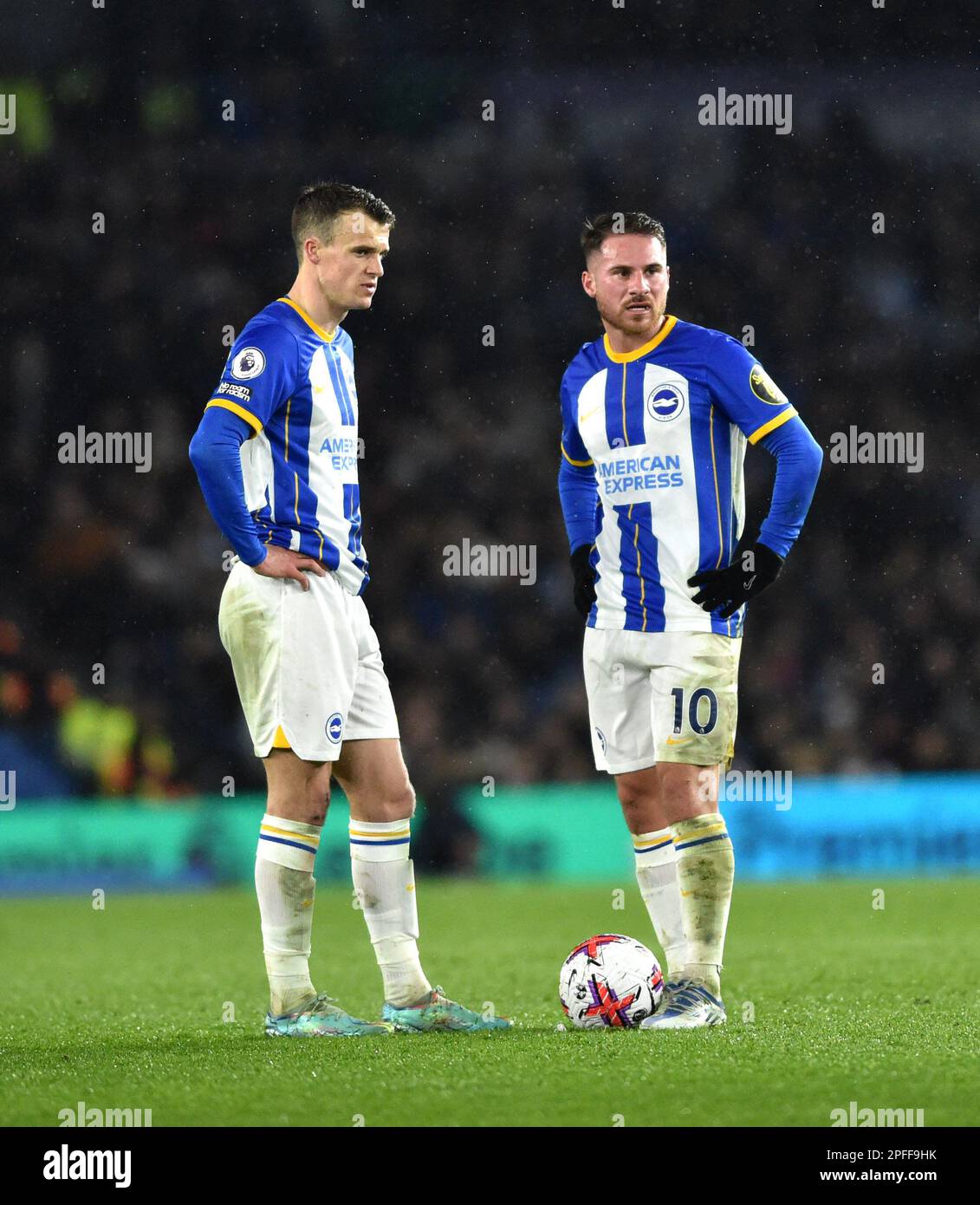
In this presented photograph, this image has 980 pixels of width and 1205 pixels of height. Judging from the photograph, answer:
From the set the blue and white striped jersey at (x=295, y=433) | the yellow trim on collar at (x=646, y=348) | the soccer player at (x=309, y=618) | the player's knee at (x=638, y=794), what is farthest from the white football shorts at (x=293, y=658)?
the yellow trim on collar at (x=646, y=348)

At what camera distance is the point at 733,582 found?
17.0 ft

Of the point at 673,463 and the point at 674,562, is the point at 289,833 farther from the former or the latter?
the point at 673,463

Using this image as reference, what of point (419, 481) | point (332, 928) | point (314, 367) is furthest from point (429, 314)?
point (314, 367)

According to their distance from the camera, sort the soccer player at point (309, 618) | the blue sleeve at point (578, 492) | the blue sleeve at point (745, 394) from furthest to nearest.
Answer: the blue sleeve at point (578, 492), the blue sleeve at point (745, 394), the soccer player at point (309, 618)

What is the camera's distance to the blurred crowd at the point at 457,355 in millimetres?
13352

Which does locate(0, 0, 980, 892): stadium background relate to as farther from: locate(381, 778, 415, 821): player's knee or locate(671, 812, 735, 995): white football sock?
locate(671, 812, 735, 995): white football sock

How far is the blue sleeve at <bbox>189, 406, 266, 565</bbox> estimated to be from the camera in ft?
16.0

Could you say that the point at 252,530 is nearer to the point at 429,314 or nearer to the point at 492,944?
the point at 492,944

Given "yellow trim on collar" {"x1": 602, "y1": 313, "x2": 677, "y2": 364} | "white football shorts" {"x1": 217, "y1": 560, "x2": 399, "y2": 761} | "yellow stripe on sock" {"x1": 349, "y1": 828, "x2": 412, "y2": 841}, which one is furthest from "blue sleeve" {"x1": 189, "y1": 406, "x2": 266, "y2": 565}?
"yellow trim on collar" {"x1": 602, "y1": 313, "x2": 677, "y2": 364}

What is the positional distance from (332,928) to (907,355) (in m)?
Answer: 8.90

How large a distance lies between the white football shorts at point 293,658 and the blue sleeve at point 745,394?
51.0 inches

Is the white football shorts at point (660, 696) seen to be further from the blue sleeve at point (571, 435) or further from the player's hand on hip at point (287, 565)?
the player's hand on hip at point (287, 565)

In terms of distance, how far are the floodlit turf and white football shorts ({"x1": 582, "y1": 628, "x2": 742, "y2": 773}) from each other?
82 cm

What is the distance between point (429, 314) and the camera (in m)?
15.2
